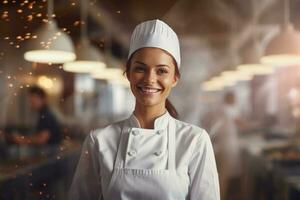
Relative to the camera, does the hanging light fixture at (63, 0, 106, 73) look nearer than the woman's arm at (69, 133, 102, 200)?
No

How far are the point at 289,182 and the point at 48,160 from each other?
89cm

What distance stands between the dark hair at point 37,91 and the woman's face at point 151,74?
0.74 meters

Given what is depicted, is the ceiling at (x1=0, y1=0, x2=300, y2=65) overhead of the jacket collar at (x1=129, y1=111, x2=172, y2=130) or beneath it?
overhead

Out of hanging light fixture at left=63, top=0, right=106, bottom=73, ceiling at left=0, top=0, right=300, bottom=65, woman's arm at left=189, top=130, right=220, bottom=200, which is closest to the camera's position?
woman's arm at left=189, top=130, right=220, bottom=200

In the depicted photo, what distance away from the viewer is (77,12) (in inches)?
63.2

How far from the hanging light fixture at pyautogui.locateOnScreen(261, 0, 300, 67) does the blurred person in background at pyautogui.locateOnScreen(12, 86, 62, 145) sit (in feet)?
2.72

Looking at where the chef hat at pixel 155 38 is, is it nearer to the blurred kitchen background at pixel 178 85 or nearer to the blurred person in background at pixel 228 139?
the blurred kitchen background at pixel 178 85

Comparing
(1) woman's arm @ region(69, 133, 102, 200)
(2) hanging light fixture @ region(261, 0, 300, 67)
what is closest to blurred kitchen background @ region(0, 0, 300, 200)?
(2) hanging light fixture @ region(261, 0, 300, 67)

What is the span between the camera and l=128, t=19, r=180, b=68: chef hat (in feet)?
3.46

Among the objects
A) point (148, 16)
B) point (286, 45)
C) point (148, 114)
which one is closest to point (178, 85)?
point (148, 16)

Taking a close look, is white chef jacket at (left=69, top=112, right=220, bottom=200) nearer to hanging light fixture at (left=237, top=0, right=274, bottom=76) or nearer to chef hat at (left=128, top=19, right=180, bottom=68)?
chef hat at (left=128, top=19, right=180, bottom=68)

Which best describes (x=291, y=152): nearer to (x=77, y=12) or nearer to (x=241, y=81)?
(x=241, y=81)

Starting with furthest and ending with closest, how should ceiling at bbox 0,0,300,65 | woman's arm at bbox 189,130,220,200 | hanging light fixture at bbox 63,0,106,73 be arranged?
hanging light fixture at bbox 63,0,106,73 < ceiling at bbox 0,0,300,65 < woman's arm at bbox 189,130,220,200

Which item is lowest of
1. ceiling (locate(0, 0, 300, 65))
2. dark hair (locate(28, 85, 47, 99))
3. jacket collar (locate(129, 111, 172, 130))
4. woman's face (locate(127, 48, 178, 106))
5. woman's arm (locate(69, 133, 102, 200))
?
woman's arm (locate(69, 133, 102, 200))
